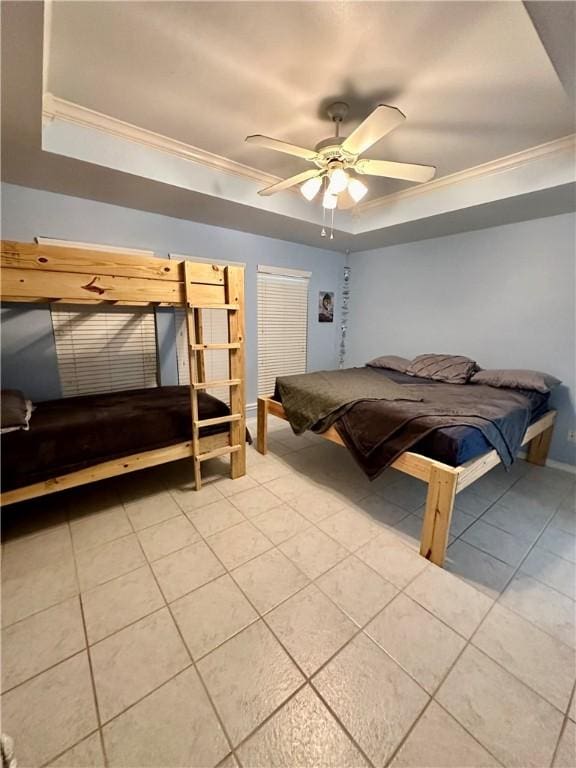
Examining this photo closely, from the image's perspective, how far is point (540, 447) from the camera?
296cm

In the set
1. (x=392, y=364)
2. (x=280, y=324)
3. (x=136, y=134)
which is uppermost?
(x=136, y=134)

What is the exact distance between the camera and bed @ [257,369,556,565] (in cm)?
171

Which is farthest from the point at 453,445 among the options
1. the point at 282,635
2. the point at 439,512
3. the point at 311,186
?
the point at 311,186

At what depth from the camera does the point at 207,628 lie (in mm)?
1353

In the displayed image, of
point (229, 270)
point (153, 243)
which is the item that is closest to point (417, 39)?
point (229, 270)

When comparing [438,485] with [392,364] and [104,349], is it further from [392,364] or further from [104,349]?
[104,349]

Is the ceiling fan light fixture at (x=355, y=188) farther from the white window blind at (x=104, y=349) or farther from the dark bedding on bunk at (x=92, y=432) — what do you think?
the white window blind at (x=104, y=349)

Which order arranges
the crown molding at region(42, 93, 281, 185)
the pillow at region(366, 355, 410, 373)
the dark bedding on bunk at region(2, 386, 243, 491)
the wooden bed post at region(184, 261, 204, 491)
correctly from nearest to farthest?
the dark bedding on bunk at region(2, 386, 243, 491)
the crown molding at region(42, 93, 281, 185)
the wooden bed post at region(184, 261, 204, 491)
the pillow at region(366, 355, 410, 373)

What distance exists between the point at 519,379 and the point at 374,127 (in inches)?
93.9

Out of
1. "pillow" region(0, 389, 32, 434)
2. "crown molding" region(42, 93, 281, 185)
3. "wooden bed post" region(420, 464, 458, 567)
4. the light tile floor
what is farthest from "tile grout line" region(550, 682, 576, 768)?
"crown molding" region(42, 93, 281, 185)

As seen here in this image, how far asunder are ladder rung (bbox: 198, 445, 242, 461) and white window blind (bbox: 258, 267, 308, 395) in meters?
1.71

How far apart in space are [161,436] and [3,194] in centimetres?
230

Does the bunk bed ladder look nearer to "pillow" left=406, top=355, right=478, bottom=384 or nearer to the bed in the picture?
the bed

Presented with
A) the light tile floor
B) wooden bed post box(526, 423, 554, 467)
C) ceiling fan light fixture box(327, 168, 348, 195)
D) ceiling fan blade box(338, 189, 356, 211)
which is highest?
ceiling fan blade box(338, 189, 356, 211)
